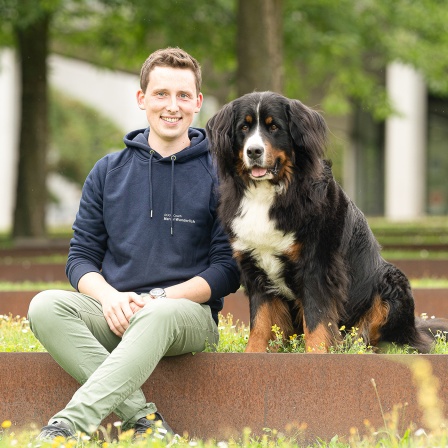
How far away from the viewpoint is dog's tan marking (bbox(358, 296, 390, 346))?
5.22 meters

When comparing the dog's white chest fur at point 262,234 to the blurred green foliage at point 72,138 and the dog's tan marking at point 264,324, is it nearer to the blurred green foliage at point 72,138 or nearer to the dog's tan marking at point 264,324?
the dog's tan marking at point 264,324

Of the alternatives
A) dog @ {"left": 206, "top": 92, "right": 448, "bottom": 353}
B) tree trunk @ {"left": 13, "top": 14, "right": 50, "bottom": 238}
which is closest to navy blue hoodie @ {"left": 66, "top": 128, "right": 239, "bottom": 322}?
dog @ {"left": 206, "top": 92, "right": 448, "bottom": 353}

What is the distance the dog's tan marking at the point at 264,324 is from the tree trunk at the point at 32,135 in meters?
13.7

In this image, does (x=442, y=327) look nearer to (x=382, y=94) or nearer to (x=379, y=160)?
(x=382, y=94)

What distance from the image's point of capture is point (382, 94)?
21141mm

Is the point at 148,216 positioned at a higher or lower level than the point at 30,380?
higher

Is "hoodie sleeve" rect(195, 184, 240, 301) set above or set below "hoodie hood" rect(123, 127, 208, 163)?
below

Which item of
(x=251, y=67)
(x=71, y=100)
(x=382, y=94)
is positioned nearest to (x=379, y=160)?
(x=71, y=100)

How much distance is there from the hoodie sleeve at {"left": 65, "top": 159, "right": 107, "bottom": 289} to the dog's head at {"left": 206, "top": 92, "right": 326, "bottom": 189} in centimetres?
70

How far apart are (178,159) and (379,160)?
38426 mm

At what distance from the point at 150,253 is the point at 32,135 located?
45.8 ft

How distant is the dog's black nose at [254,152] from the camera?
186 inches

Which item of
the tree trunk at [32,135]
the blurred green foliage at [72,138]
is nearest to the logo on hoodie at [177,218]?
the tree trunk at [32,135]

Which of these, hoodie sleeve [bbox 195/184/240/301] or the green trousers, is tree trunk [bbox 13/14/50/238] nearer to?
hoodie sleeve [bbox 195/184/240/301]
